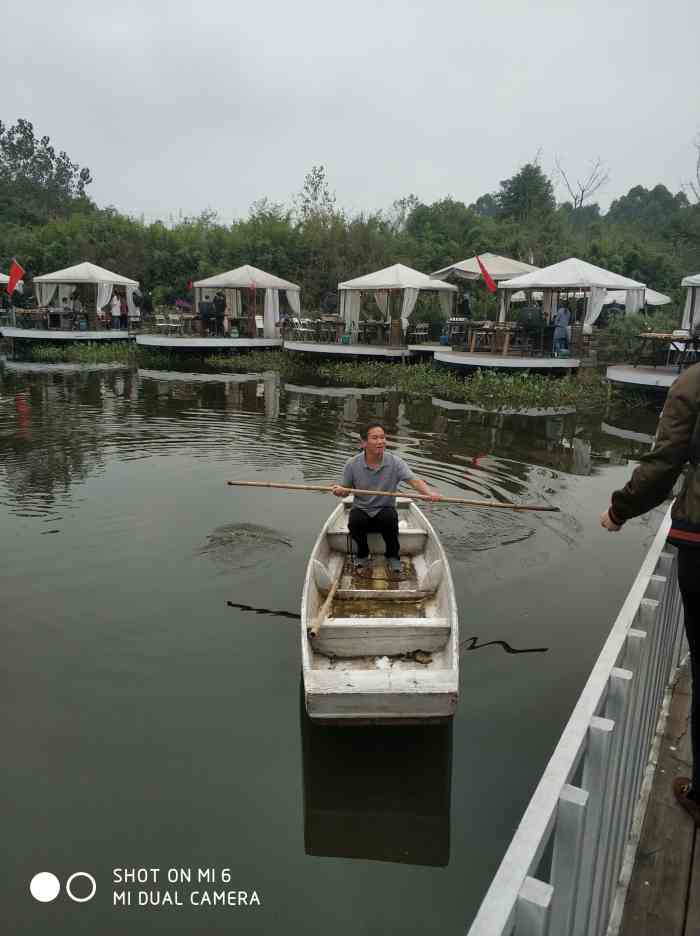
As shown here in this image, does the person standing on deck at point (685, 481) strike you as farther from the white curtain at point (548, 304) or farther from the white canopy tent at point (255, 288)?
the white canopy tent at point (255, 288)

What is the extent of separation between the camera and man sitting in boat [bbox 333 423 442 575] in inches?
240

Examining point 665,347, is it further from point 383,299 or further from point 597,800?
point 597,800

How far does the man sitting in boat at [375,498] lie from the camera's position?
6090mm

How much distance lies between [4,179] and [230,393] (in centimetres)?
5252

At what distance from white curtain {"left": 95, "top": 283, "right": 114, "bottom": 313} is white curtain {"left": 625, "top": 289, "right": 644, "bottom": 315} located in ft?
59.6

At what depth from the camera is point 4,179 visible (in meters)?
57.8

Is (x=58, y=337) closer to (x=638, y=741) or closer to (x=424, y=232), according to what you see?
(x=424, y=232)

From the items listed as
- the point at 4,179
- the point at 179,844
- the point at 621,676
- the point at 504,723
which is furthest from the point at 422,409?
the point at 4,179

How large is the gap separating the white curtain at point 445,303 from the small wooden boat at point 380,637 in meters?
18.1

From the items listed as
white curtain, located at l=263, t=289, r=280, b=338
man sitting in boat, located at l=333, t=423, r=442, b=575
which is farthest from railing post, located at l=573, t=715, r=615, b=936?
white curtain, located at l=263, t=289, r=280, b=338

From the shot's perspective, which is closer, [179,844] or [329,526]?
[179,844]

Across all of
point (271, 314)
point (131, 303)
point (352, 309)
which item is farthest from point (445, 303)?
point (131, 303)

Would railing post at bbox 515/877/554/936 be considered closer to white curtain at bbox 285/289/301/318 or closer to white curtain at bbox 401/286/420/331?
white curtain at bbox 401/286/420/331

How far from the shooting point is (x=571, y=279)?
684 inches
